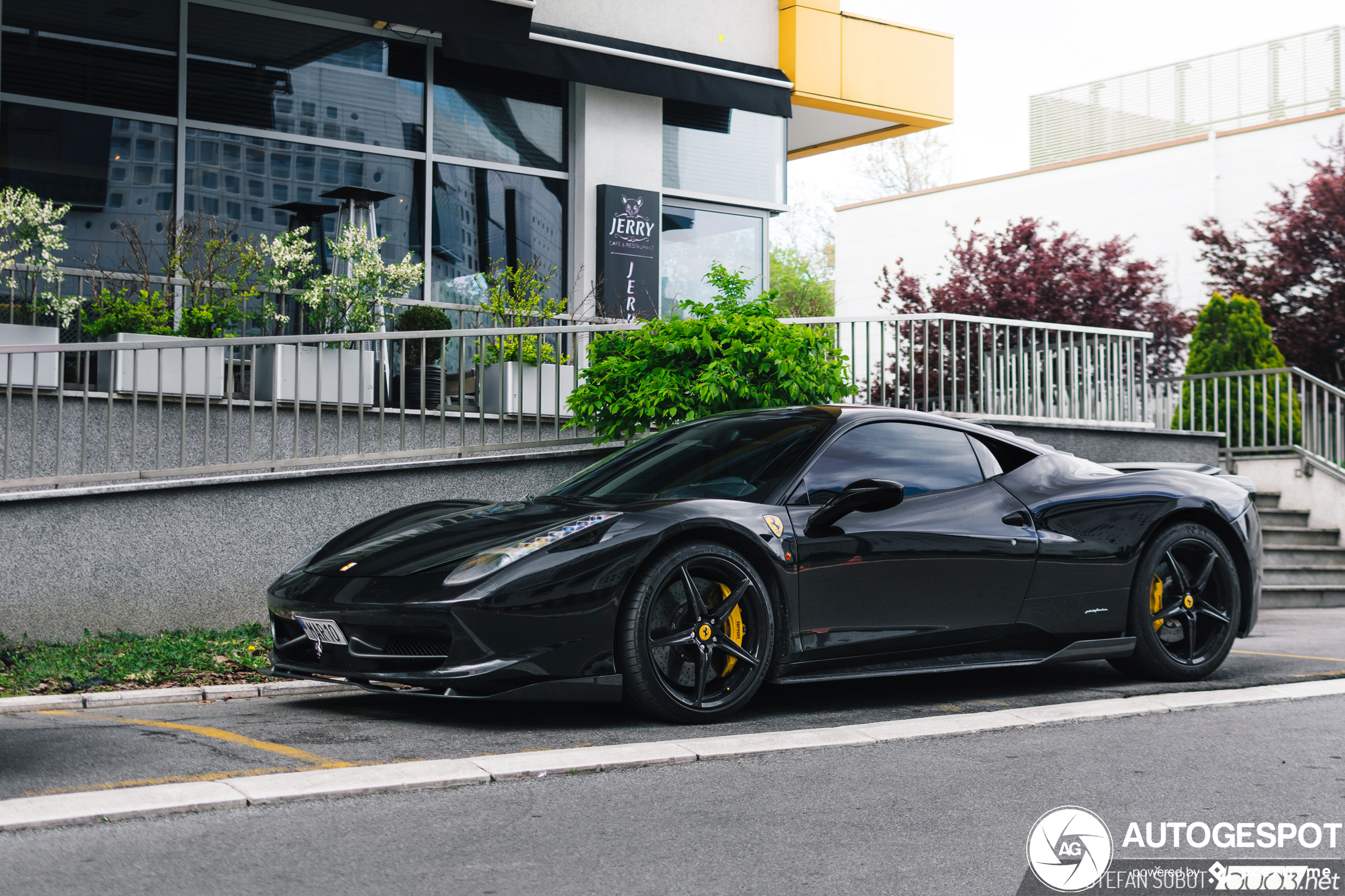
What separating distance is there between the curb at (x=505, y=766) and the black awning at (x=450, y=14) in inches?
261

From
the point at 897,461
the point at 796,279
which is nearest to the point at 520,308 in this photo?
the point at 897,461

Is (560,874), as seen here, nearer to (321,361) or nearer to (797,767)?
(797,767)

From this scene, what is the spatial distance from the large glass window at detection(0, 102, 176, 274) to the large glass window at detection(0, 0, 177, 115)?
0.65 feet

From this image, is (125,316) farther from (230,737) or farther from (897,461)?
(897,461)

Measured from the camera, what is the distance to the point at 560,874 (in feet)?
10.1

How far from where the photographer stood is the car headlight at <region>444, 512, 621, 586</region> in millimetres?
4633

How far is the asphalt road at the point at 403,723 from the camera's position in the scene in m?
4.17

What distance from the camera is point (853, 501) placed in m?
5.24

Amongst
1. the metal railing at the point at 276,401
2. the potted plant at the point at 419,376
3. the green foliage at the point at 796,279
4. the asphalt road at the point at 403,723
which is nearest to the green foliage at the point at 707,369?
the metal railing at the point at 276,401

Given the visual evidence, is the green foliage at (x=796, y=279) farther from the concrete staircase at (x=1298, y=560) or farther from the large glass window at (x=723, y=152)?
the concrete staircase at (x=1298, y=560)

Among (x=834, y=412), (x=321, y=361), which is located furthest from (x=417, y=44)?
(x=834, y=412)

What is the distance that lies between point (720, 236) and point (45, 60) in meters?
7.05

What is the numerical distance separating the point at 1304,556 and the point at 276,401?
9.65 metres

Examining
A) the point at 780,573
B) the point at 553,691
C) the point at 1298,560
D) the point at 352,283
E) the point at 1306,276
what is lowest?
the point at 1298,560
